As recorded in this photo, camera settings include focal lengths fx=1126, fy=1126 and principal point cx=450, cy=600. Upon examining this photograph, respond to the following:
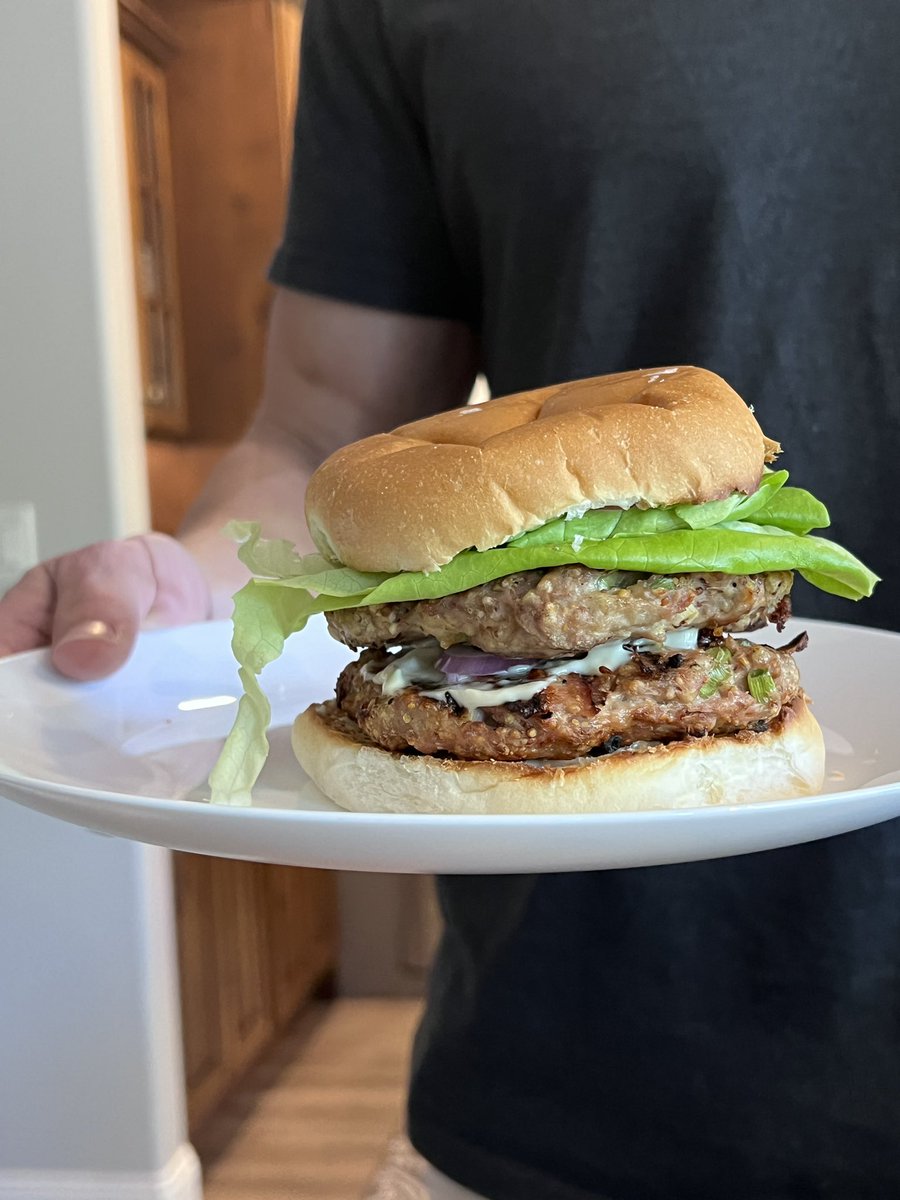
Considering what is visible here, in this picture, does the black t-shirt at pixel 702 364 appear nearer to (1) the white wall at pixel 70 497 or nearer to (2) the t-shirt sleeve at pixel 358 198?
(2) the t-shirt sleeve at pixel 358 198

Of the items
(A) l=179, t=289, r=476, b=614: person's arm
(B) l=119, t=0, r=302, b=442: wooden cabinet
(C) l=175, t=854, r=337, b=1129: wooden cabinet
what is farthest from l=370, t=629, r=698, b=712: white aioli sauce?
(B) l=119, t=0, r=302, b=442: wooden cabinet

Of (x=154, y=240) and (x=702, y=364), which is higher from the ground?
(x=702, y=364)

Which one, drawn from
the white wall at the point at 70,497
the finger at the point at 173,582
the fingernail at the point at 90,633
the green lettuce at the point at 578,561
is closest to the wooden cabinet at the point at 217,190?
the white wall at the point at 70,497

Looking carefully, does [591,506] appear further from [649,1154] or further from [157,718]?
[649,1154]

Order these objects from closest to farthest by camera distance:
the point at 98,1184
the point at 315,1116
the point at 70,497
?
the point at 70,497, the point at 98,1184, the point at 315,1116

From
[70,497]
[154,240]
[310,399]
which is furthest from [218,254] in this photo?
[310,399]

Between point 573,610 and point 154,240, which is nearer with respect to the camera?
point 573,610

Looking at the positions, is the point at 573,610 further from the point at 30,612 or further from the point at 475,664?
the point at 30,612

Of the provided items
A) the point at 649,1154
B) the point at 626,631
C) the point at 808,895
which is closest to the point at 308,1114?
the point at 649,1154
